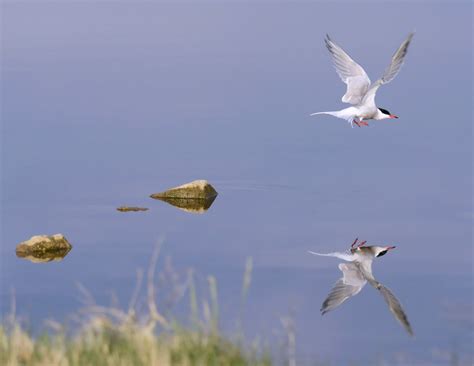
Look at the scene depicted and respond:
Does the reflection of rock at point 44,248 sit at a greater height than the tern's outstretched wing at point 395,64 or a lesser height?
lesser

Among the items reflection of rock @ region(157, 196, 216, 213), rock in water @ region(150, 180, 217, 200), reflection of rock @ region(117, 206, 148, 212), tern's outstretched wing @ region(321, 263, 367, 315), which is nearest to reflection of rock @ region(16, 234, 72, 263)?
reflection of rock @ region(117, 206, 148, 212)

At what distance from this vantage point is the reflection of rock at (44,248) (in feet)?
44.2

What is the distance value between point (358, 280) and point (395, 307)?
1292 mm

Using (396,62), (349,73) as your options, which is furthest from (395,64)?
(349,73)

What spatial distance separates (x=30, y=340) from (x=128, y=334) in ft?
2.34

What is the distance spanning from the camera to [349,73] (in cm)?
1459

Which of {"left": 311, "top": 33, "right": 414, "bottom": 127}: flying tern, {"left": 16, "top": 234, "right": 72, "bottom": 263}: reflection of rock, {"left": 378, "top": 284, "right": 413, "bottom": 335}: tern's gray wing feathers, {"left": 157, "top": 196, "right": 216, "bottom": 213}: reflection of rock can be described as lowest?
{"left": 378, "top": 284, "right": 413, "bottom": 335}: tern's gray wing feathers

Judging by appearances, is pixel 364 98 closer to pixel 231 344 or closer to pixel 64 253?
pixel 64 253

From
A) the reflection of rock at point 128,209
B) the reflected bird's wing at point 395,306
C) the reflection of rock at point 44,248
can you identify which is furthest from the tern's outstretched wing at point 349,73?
the reflection of rock at point 44,248

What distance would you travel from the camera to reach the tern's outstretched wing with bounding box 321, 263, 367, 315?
35.8 ft

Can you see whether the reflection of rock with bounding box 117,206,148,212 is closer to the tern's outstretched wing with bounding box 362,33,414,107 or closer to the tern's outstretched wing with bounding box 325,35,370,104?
the tern's outstretched wing with bounding box 325,35,370,104

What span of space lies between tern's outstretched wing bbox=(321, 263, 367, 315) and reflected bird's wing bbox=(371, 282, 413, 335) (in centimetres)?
30

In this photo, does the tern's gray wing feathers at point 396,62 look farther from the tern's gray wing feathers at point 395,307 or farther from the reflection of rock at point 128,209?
the reflection of rock at point 128,209

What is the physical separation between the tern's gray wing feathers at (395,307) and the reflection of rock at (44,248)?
461 centimetres
